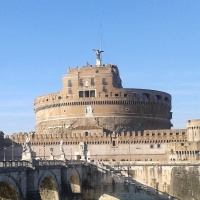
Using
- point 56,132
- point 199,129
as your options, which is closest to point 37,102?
point 56,132

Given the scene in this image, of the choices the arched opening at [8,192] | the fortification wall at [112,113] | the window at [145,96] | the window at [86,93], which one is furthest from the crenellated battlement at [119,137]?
the arched opening at [8,192]

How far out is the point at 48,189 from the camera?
146 feet

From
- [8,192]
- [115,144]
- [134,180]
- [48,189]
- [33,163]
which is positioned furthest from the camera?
[115,144]

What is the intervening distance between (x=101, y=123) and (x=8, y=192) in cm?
4191

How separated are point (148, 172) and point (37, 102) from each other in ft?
100

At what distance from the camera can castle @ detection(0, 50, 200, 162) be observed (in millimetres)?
68375

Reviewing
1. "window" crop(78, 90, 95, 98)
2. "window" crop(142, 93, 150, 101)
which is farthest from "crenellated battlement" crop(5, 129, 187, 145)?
"window" crop(142, 93, 150, 101)

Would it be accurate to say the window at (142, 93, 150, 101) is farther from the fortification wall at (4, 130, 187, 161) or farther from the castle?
the fortification wall at (4, 130, 187, 161)

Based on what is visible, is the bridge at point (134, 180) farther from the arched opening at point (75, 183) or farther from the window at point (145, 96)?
the window at point (145, 96)

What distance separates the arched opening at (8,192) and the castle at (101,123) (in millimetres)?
31476

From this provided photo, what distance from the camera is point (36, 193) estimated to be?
121 ft

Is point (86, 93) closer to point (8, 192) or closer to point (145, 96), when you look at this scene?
point (145, 96)

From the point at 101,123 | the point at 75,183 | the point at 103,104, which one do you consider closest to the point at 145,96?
the point at 103,104

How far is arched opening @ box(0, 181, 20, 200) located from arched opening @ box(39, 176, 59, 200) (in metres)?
8.61
